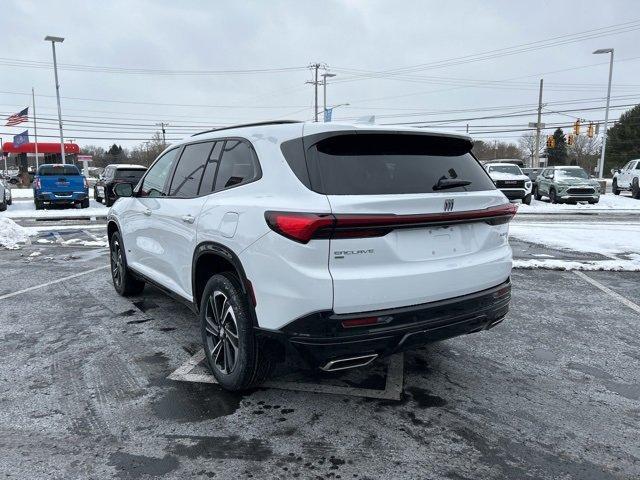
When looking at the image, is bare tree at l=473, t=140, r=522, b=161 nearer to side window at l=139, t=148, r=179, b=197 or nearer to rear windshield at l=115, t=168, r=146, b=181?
rear windshield at l=115, t=168, r=146, b=181

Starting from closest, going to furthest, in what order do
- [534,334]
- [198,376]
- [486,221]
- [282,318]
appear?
[282,318]
[486,221]
[198,376]
[534,334]

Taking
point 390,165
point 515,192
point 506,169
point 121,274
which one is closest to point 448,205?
point 390,165

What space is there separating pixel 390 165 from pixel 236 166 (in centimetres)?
109

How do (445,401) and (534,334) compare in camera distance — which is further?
(534,334)

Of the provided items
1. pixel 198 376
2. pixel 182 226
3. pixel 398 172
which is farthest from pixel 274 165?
pixel 198 376

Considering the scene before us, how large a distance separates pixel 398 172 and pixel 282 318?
112cm

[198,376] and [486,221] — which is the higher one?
[486,221]

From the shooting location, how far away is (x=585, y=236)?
10938 millimetres

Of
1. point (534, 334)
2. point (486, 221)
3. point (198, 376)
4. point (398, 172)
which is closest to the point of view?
point (398, 172)

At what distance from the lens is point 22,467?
8.53 feet

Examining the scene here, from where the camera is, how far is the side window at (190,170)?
12.9 feet

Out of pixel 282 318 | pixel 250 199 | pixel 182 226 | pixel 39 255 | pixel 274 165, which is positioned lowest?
pixel 39 255

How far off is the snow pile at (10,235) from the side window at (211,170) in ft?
25.8

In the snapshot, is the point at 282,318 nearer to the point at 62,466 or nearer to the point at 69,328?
the point at 62,466
